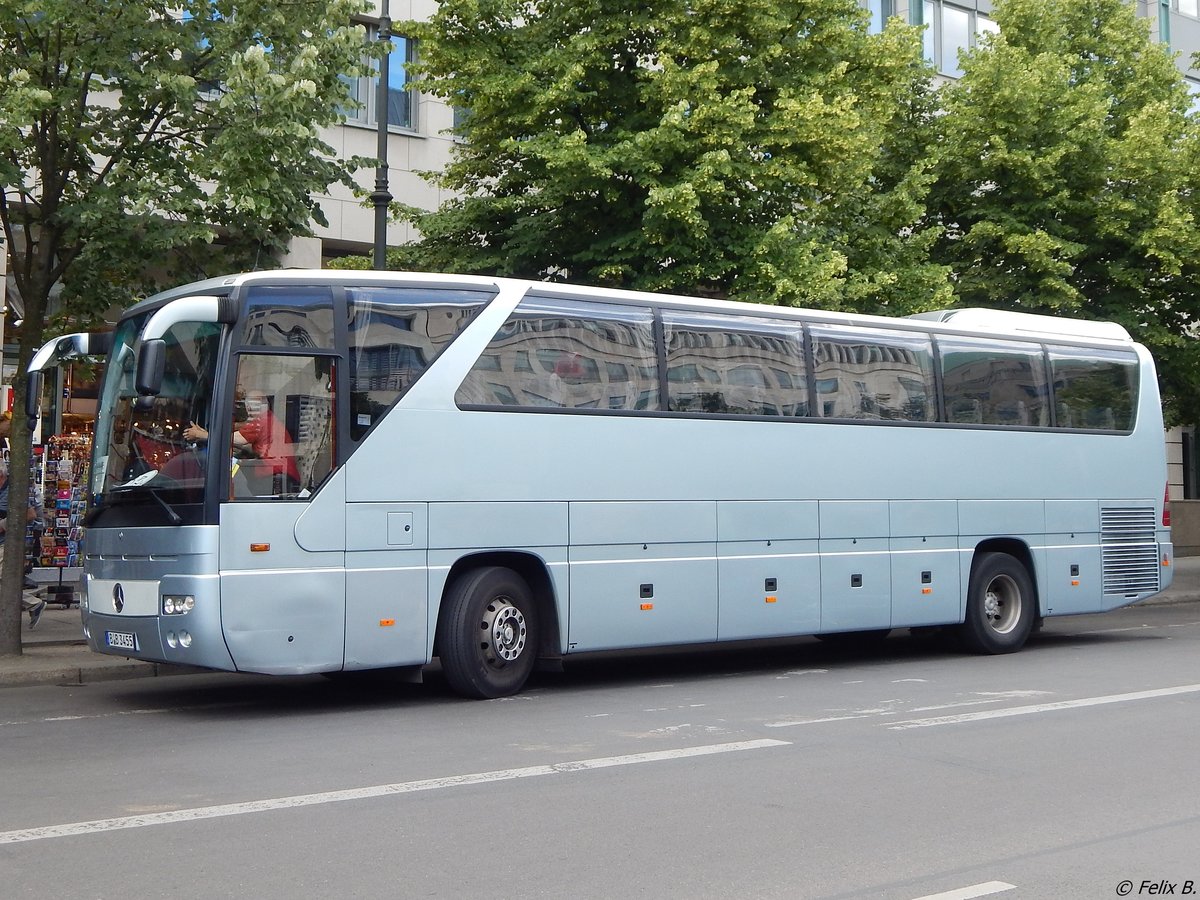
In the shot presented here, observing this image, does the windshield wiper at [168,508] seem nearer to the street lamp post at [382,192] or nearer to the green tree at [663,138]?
the street lamp post at [382,192]

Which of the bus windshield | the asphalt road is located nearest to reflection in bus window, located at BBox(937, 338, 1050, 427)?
the asphalt road

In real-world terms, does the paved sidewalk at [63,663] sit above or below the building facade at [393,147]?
below

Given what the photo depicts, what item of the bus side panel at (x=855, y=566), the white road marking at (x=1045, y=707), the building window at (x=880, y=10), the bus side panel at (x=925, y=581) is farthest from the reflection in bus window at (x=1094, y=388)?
the building window at (x=880, y=10)

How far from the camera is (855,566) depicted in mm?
14242

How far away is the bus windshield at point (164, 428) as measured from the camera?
1053cm

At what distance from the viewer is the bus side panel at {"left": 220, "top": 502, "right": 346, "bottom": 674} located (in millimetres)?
10266

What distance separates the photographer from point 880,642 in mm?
17312

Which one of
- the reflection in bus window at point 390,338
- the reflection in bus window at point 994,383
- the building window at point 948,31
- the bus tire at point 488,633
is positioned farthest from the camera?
the building window at point 948,31

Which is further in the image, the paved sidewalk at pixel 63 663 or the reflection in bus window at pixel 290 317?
the paved sidewalk at pixel 63 663

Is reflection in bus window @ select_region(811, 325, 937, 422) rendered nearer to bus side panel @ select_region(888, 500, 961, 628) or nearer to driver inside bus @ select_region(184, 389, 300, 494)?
bus side panel @ select_region(888, 500, 961, 628)

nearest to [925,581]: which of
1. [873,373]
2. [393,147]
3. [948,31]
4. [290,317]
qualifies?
[873,373]

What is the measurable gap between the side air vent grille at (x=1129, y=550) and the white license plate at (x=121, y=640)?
10870mm

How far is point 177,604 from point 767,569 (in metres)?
5.52

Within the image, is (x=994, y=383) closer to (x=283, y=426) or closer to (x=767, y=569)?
(x=767, y=569)
